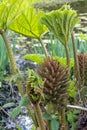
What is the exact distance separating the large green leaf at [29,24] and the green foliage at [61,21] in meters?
0.10

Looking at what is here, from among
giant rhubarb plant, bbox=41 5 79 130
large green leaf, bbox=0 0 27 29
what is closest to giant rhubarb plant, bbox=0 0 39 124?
large green leaf, bbox=0 0 27 29

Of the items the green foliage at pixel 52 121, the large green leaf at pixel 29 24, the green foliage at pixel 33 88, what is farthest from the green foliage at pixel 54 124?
the large green leaf at pixel 29 24

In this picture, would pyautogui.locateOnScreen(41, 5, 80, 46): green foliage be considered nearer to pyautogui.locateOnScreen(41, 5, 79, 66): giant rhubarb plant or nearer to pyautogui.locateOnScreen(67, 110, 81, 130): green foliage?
pyautogui.locateOnScreen(41, 5, 79, 66): giant rhubarb plant

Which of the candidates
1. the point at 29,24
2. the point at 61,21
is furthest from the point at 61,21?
the point at 29,24

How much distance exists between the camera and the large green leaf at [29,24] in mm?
920

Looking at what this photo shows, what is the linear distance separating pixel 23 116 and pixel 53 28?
1.26 meters

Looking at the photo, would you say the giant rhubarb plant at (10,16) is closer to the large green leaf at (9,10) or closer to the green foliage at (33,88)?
the large green leaf at (9,10)

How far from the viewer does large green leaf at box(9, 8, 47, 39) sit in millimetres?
920

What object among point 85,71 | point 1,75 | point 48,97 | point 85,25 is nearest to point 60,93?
point 48,97

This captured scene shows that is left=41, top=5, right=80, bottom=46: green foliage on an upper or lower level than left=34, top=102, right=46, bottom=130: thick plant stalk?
upper

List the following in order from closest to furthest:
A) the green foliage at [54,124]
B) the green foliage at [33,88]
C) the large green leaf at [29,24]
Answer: the green foliage at [33,88], the green foliage at [54,124], the large green leaf at [29,24]

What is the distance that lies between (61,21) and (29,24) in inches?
5.6

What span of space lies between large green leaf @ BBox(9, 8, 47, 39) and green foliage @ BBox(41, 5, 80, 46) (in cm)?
10

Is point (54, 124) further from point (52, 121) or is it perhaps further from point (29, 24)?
point (29, 24)
